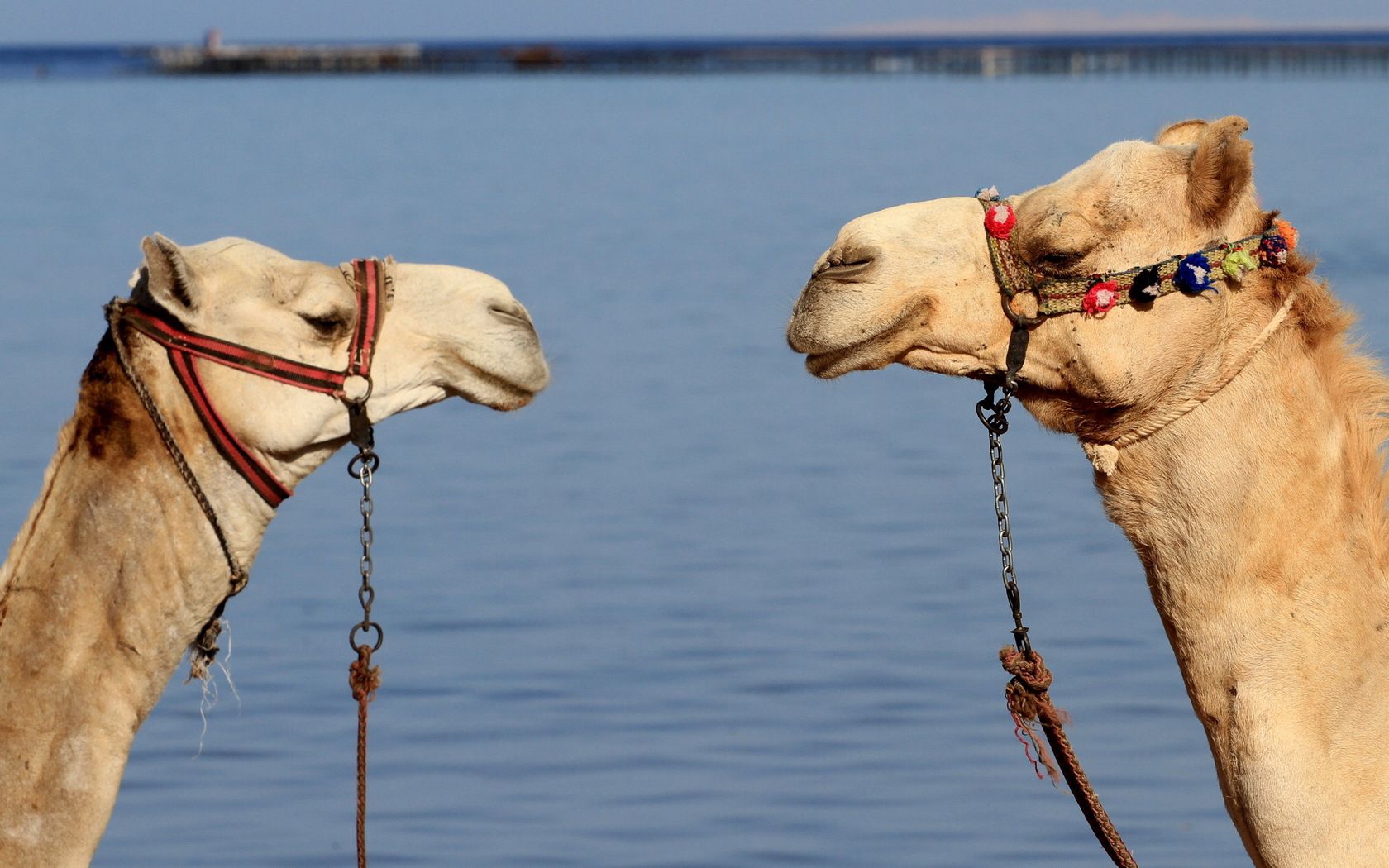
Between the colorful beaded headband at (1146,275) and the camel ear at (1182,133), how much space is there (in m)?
0.28

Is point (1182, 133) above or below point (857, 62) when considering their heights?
above

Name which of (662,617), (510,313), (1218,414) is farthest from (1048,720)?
(662,617)

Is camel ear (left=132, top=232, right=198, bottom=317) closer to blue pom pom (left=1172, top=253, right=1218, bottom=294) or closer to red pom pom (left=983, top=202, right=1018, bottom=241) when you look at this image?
red pom pom (left=983, top=202, right=1018, bottom=241)

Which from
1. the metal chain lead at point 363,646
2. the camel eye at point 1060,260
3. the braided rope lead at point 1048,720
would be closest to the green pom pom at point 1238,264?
the camel eye at point 1060,260

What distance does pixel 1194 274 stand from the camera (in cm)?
404

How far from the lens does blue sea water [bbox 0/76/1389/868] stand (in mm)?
8102

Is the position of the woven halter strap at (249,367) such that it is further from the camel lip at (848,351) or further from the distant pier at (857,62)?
the distant pier at (857,62)

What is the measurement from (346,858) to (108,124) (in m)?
58.8

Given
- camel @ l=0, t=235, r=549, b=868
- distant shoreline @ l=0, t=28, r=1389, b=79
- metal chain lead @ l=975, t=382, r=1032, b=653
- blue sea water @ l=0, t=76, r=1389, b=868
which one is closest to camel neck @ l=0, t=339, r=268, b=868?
camel @ l=0, t=235, r=549, b=868

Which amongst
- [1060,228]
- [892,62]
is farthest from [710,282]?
[892,62]

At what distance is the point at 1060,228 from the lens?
13.8 ft

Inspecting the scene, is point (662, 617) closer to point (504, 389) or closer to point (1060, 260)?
point (504, 389)

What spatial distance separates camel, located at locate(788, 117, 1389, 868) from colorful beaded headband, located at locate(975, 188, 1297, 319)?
0.04 feet

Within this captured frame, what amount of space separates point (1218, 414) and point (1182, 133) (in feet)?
2.28
